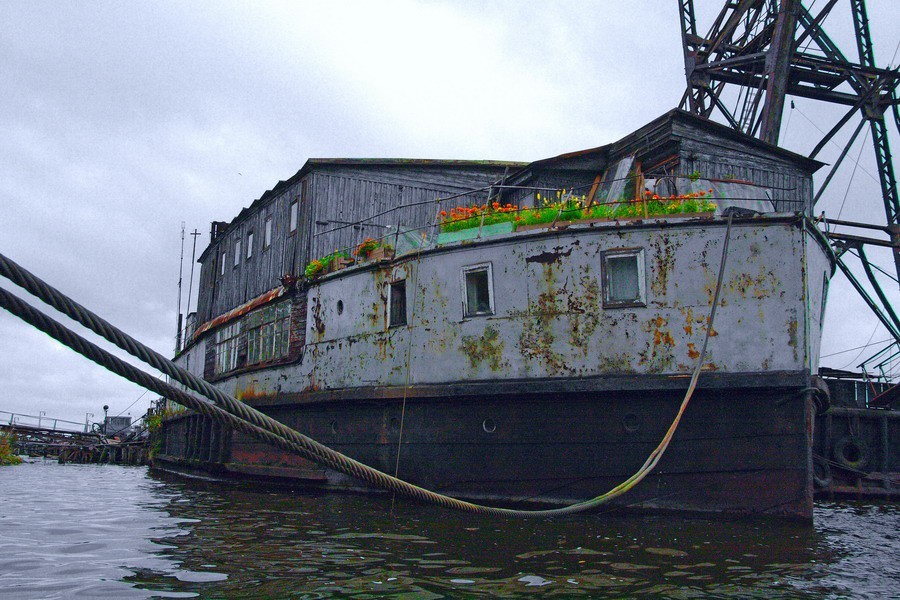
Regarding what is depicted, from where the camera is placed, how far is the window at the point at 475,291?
39.0 feet

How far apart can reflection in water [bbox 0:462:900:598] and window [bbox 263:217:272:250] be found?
9010 millimetres

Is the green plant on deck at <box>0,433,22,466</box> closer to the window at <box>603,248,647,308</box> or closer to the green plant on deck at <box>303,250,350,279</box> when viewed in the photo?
the green plant on deck at <box>303,250,350,279</box>

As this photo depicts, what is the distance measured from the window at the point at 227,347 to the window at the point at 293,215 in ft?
9.61

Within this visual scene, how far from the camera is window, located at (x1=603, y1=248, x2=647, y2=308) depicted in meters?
10.7

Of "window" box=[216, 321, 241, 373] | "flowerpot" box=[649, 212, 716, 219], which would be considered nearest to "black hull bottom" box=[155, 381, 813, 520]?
"flowerpot" box=[649, 212, 716, 219]

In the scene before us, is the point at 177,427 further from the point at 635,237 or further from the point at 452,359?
the point at 635,237

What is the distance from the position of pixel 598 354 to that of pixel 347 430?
4870 millimetres

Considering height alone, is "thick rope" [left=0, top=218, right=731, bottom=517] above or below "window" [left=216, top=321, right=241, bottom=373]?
below

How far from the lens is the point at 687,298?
10.5 m

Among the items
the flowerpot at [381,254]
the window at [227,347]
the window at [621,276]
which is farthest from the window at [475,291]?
the window at [227,347]

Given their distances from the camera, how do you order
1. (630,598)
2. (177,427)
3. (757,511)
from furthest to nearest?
(177,427) → (757,511) → (630,598)

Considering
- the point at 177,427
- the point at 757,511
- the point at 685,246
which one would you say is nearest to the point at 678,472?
the point at 757,511

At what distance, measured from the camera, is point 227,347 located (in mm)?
19672

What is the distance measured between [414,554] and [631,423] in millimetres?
4288
